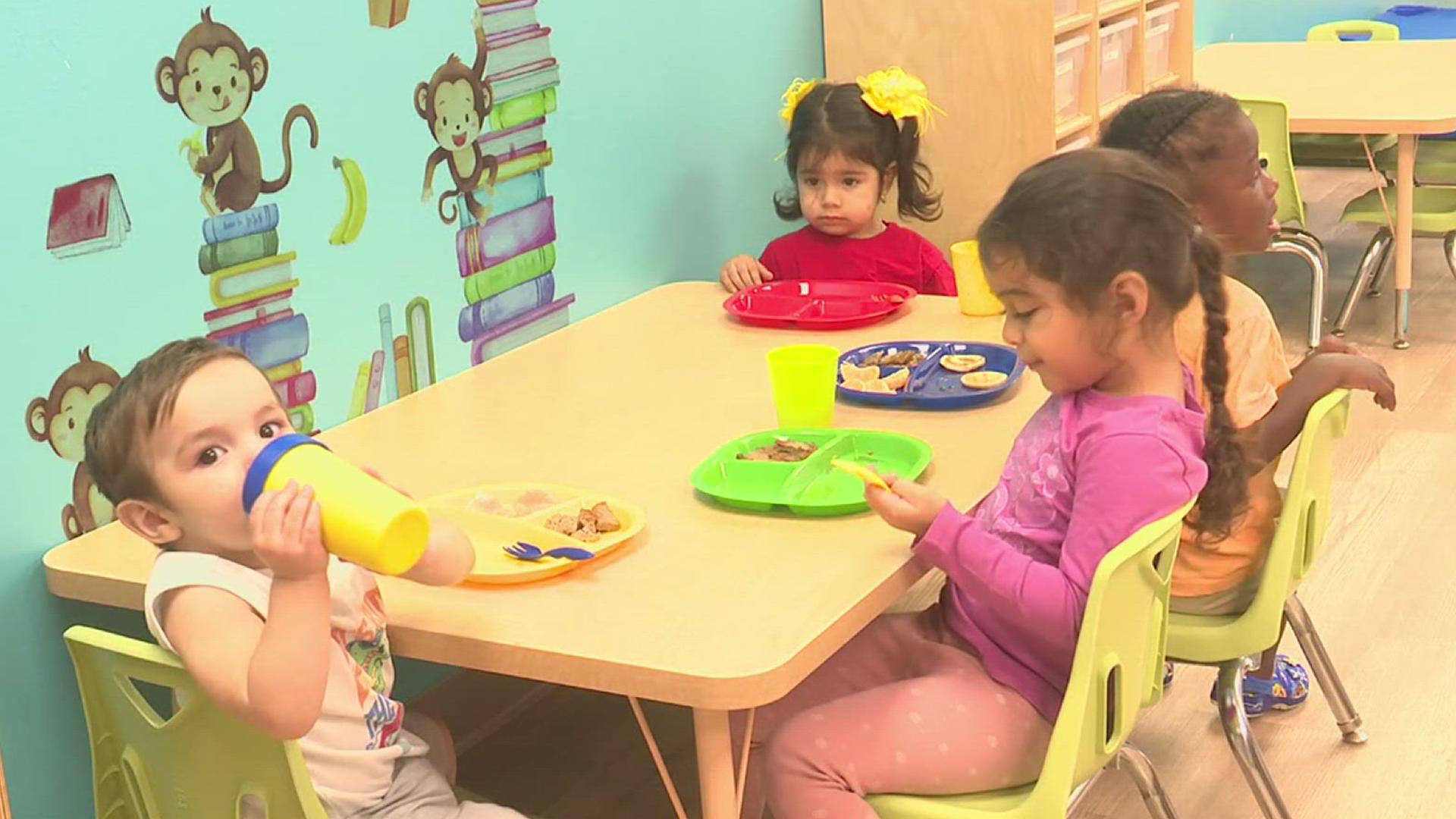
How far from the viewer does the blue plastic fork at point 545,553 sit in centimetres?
171

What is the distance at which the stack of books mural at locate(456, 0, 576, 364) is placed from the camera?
255 cm

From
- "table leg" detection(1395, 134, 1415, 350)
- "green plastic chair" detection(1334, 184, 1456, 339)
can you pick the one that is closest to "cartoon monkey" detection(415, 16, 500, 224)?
"table leg" detection(1395, 134, 1415, 350)

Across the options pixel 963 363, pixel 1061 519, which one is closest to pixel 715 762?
pixel 1061 519

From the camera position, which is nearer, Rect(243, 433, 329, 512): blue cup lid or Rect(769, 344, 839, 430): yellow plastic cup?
Rect(243, 433, 329, 512): blue cup lid

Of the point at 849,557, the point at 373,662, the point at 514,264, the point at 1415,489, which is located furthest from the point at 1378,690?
the point at 373,662

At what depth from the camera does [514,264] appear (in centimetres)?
264

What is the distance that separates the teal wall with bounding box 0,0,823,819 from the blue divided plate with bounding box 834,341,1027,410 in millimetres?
638

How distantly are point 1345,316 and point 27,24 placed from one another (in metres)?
3.68

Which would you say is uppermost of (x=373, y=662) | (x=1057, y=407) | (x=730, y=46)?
(x=730, y=46)

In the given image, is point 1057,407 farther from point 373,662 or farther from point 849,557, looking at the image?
point 373,662

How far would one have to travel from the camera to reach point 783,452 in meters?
1.96

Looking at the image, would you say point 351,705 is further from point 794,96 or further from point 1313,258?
point 1313,258

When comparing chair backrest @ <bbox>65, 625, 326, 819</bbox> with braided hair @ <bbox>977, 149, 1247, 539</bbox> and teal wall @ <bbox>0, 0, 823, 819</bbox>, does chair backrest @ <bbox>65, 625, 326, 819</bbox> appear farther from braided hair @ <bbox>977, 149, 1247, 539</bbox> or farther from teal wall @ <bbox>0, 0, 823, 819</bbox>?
braided hair @ <bbox>977, 149, 1247, 539</bbox>

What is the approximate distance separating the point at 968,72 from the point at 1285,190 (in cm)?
128
